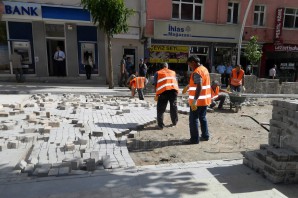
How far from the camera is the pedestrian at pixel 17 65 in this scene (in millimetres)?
13681

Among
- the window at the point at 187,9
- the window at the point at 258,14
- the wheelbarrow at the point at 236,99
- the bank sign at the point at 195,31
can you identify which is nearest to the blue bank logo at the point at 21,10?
the bank sign at the point at 195,31

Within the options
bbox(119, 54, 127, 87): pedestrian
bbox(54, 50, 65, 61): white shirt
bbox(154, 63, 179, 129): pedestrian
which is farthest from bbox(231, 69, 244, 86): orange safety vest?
bbox(54, 50, 65, 61): white shirt

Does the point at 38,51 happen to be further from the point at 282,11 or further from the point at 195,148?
the point at 282,11

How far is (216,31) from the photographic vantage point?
18.2m

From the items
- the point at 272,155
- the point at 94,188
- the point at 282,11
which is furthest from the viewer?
the point at 282,11

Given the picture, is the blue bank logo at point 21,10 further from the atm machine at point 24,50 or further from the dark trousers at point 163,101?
the dark trousers at point 163,101

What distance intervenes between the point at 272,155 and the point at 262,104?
7.89 meters

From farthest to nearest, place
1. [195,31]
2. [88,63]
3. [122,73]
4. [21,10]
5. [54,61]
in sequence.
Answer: [195,31], [54,61], [88,63], [122,73], [21,10]

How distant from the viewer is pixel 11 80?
48.3ft

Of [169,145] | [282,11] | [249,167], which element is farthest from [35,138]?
[282,11]

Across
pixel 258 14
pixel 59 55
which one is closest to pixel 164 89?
pixel 59 55

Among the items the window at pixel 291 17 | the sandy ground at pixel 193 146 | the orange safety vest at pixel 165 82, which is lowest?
the sandy ground at pixel 193 146

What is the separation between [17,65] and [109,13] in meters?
5.84

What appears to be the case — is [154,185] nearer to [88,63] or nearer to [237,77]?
[237,77]
